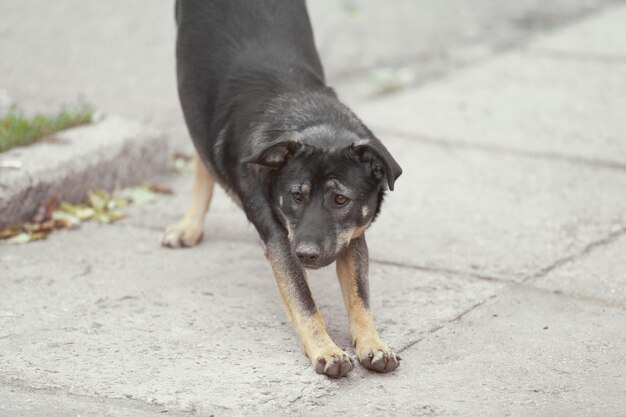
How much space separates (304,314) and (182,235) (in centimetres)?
147

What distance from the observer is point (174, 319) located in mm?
4652

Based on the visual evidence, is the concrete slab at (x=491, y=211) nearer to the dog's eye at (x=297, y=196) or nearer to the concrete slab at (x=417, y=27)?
the dog's eye at (x=297, y=196)

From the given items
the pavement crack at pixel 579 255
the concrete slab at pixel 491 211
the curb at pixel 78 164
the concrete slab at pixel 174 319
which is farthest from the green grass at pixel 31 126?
the pavement crack at pixel 579 255

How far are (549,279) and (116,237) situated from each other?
2351mm

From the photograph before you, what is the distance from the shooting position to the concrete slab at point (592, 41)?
9359 millimetres

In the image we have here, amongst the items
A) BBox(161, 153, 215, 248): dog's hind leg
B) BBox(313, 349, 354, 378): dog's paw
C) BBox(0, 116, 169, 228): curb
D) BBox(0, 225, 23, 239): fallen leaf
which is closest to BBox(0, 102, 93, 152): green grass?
BBox(0, 116, 169, 228): curb

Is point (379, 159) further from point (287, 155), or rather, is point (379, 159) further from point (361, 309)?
point (361, 309)

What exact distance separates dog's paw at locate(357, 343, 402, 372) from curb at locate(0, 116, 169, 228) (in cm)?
237

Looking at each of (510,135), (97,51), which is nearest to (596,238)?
(510,135)

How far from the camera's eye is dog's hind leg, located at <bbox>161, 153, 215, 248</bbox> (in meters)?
5.62

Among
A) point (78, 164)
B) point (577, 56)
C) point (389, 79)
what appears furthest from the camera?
point (577, 56)

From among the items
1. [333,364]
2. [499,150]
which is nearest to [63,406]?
[333,364]

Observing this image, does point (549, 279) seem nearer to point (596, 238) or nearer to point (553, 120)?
point (596, 238)

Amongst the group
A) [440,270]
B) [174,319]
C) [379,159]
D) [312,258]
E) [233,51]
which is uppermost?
[233,51]
